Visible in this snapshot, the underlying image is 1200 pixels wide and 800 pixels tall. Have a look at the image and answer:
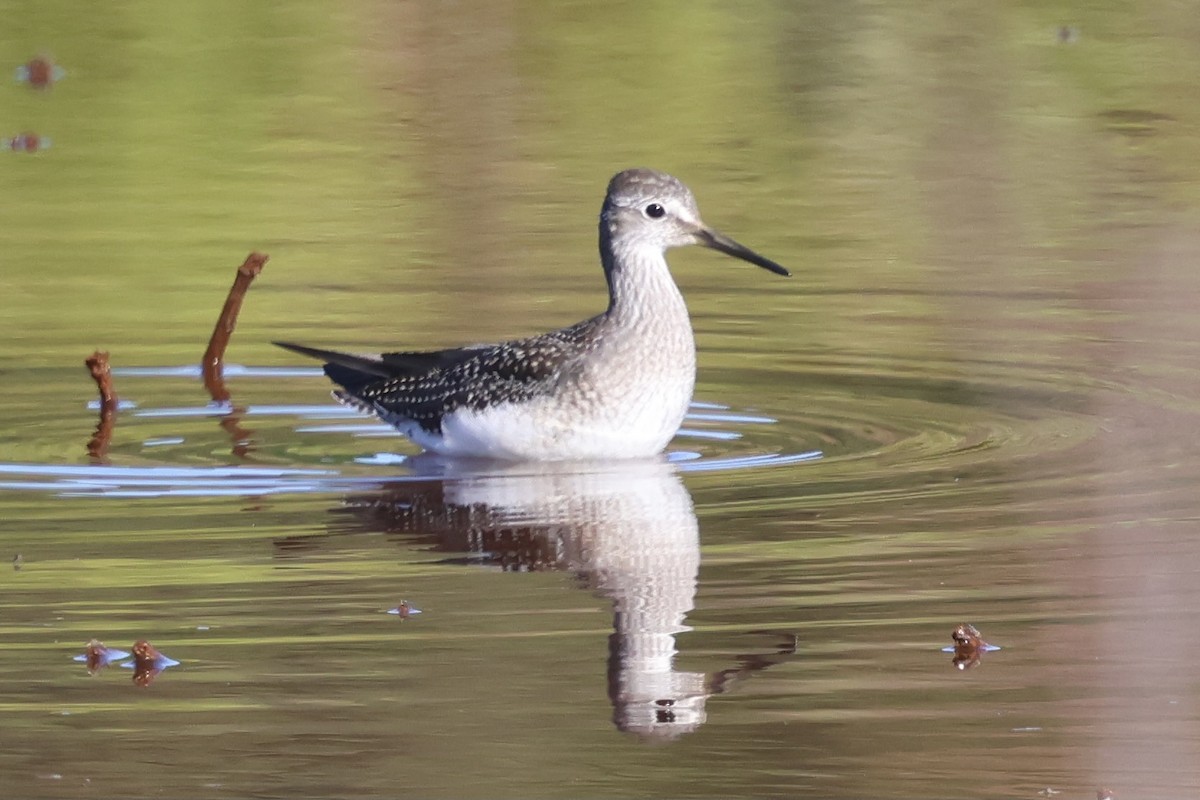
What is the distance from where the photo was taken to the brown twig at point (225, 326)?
10316mm

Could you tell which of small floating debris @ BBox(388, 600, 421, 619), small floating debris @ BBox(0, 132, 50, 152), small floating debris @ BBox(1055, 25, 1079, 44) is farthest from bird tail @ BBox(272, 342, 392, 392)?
small floating debris @ BBox(1055, 25, 1079, 44)

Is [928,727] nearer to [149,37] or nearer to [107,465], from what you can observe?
[107,465]

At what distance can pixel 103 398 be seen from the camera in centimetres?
956

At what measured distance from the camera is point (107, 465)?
8.65 m

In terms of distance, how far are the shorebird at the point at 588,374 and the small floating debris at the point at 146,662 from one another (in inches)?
112

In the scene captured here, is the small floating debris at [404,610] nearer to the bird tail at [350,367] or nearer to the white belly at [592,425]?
the white belly at [592,425]

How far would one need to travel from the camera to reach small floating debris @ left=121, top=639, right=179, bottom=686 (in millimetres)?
6031

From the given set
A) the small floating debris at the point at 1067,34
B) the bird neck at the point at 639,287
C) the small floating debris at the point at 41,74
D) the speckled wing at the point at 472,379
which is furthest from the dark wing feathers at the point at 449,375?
the small floating debris at the point at 1067,34

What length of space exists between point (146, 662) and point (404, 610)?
769mm

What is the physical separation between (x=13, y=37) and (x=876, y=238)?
9.15 meters

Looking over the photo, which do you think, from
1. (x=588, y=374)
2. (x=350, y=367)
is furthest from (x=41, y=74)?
(x=588, y=374)

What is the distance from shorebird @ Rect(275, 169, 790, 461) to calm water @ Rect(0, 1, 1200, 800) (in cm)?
18

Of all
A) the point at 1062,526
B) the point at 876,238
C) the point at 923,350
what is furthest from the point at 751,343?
the point at 1062,526

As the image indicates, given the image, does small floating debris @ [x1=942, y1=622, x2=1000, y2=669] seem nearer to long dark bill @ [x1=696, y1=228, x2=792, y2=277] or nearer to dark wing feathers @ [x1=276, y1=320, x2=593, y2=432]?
dark wing feathers @ [x1=276, y1=320, x2=593, y2=432]
